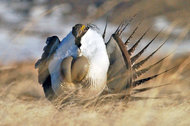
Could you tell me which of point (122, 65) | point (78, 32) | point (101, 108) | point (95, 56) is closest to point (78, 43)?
point (78, 32)

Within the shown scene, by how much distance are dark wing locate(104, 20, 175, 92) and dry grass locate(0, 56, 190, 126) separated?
0.26 meters

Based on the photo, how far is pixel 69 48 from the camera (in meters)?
3.72

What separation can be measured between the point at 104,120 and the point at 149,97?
1.48 ft

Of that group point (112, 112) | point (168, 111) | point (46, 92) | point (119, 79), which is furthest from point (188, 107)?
point (46, 92)

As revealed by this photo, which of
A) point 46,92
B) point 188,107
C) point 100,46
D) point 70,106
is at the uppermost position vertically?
point 100,46

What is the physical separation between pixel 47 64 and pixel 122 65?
0.78 meters

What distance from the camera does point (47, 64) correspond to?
398 cm

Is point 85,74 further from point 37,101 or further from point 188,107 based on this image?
point 188,107

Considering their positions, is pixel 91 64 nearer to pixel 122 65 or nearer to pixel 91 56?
pixel 91 56

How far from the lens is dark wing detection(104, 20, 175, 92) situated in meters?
3.72

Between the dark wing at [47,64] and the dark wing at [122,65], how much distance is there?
56cm

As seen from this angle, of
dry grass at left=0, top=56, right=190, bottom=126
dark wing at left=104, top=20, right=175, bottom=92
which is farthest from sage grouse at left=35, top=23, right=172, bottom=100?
dry grass at left=0, top=56, right=190, bottom=126

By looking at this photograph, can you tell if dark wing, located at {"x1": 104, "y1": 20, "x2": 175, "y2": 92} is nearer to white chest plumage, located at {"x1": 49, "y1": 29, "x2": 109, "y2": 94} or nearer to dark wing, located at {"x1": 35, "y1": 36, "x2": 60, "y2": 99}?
white chest plumage, located at {"x1": 49, "y1": 29, "x2": 109, "y2": 94}

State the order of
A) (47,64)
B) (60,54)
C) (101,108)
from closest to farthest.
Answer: (101,108) < (60,54) < (47,64)
